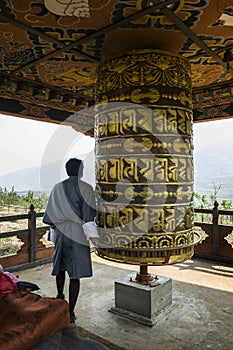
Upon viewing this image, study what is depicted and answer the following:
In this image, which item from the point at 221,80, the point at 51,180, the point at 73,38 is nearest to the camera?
the point at 73,38

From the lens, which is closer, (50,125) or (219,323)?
(219,323)

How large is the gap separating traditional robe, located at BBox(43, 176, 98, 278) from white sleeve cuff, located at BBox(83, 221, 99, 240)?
67 millimetres

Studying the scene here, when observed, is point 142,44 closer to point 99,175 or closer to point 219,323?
point 99,175

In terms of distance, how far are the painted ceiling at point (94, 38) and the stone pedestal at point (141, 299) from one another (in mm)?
2287

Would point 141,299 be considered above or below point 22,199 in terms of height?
below

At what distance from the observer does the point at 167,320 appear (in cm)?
316

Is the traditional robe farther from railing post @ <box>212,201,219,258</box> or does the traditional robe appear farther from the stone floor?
railing post @ <box>212,201,219,258</box>

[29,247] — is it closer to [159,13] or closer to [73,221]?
[73,221]

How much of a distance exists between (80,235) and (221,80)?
7.70 feet

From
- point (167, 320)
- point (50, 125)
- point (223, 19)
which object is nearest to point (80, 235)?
point (167, 320)

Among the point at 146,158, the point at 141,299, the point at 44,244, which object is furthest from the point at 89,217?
the point at 44,244

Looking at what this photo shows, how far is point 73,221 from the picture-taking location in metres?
3.04

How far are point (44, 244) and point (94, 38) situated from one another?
3.91 m

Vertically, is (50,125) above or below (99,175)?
above
